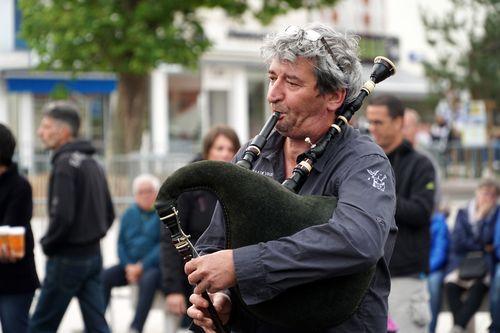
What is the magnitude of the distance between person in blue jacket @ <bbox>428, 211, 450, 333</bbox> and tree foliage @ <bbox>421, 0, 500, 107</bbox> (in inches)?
756

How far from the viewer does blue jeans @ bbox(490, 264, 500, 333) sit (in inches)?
277

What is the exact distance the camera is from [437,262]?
28.3 feet

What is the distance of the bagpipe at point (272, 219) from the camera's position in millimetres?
2805

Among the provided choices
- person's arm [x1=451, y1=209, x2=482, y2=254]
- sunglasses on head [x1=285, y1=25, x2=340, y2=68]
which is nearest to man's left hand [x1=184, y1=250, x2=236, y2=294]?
sunglasses on head [x1=285, y1=25, x2=340, y2=68]

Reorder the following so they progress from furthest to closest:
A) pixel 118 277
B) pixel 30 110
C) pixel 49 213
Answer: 1. pixel 30 110
2. pixel 118 277
3. pixel 49 213

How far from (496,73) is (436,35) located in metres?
2.08

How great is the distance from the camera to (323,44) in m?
3.02

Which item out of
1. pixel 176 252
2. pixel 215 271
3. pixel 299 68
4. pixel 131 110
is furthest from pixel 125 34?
pixel 215 271

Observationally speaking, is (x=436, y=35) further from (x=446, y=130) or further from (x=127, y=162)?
(x=127, y=162)

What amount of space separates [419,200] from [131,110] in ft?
47.2

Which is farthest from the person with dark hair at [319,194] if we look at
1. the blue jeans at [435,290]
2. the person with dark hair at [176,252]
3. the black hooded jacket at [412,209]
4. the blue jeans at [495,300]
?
the blue jeans at [435,290]

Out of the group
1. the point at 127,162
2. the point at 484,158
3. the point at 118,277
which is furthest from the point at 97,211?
the point at 484,158

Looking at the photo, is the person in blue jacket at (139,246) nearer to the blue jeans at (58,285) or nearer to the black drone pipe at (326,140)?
the blue jeans at (58,285)

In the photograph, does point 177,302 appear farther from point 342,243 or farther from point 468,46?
point 468,46
